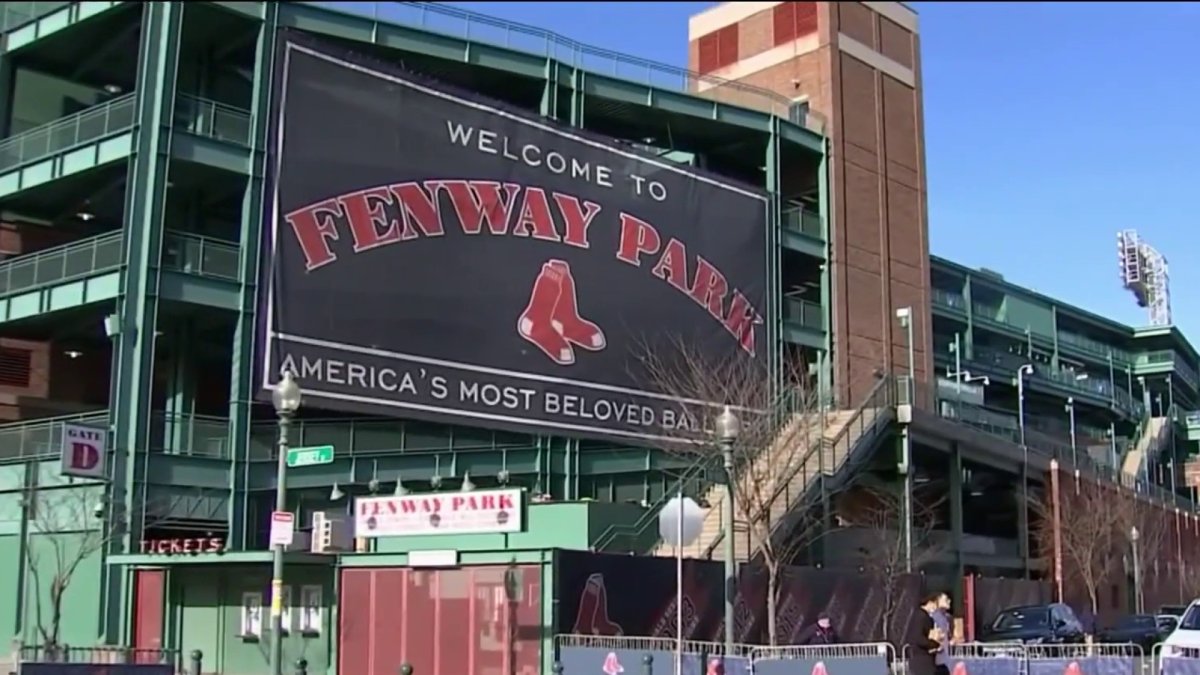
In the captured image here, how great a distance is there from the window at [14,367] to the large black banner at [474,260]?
966 centimetres

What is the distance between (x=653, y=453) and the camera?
138 ft

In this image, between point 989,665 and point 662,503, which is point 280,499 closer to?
point 989,665

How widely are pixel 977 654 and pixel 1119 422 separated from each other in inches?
2559

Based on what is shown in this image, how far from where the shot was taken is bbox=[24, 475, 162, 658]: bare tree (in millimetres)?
31375

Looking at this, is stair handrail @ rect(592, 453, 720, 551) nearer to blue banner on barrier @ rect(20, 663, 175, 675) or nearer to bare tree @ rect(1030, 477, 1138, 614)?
blue banner on barrier @ rect(20, 663, 175, 675)

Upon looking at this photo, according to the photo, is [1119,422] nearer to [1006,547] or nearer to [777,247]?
[1006,547]

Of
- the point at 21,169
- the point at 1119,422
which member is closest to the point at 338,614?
the point at 21,169

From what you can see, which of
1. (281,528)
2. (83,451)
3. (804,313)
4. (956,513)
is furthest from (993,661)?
(804,313)

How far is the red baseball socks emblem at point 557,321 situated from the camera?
39406mm

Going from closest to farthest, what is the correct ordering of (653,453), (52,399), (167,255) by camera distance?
(167,255)
(52,399)
(653,453)

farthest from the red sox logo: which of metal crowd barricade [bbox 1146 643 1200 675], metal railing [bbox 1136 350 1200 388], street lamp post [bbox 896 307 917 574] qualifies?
metal railing [bbox 1136 350 1200 388]

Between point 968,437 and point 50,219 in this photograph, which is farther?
point 968,437

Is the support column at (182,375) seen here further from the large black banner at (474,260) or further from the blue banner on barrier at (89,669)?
the blue banner on barrier at (89,669)

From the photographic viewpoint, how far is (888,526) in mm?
41875
